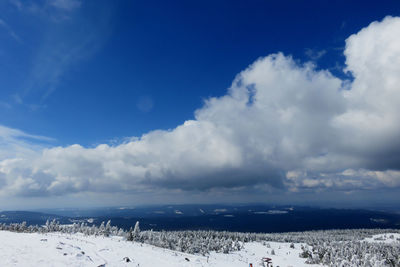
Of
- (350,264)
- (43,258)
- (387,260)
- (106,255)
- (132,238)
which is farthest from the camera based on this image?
(387,260)

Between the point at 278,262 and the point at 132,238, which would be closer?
the point at 132,238

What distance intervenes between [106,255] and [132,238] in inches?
1295

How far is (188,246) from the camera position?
83.8 metres

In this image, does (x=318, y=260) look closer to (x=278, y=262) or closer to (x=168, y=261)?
(x=278, y=262)

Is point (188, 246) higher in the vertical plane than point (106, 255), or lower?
lower

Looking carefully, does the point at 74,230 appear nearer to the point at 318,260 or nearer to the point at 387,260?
the point at 318,260

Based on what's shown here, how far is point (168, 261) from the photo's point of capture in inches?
1855

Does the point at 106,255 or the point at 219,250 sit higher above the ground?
the point at 106,255

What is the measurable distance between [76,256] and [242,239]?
13803cm

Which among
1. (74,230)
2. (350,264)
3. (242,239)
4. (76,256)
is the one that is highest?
(76,256)

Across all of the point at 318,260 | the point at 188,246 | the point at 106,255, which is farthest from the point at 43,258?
the point at 318,260

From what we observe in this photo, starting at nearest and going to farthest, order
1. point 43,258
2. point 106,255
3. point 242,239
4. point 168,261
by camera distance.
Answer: point 43,258 → point 106,255 → point 168,261 → point 242,239

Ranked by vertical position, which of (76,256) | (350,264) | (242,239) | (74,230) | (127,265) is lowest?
(242,239)

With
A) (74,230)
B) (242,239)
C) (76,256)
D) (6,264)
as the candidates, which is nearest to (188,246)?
(74,230)
